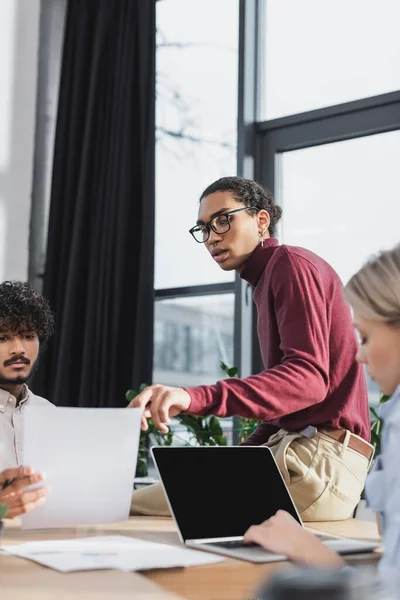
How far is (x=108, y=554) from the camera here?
4.18 feet

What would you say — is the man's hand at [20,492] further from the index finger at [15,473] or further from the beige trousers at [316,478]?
the beige trousers at [316,478]

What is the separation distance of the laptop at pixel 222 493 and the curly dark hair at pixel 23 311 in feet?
3.53

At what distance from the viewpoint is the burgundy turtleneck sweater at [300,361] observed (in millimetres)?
1812

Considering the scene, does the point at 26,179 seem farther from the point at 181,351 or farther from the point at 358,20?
the point at 358,20

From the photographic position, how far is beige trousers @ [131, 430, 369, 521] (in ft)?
6.11

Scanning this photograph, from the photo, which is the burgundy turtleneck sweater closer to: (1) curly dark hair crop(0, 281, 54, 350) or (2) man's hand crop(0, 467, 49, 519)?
(2) man's hand crop(0, 467, 49, 519)

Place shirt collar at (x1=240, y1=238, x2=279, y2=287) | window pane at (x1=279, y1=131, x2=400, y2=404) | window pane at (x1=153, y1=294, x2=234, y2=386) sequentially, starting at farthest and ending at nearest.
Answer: window pane at (x1=153, y1=294, x2=234, y2=386) → window pane at (x1=279, y1=131, x2=400, y2=404) → shirt collar at (x1=240, y1=238, x2=279, y2=287)

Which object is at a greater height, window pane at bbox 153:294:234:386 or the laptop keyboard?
window pane at bbox 153:294:234:386

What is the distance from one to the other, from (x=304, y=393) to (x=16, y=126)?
298 cm

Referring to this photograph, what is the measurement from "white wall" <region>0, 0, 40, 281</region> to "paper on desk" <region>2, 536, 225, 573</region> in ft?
9.81

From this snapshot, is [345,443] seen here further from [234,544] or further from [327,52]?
[327,52]

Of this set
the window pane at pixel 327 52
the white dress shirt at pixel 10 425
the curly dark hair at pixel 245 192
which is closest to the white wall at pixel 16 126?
the window pane at pixel 327 52

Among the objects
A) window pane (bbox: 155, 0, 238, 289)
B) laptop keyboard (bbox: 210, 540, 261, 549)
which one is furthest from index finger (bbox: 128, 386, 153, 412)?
window pane (bbox: 155, 0, 238, 289)

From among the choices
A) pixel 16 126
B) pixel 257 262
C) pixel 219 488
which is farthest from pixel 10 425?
pixel 16 126
